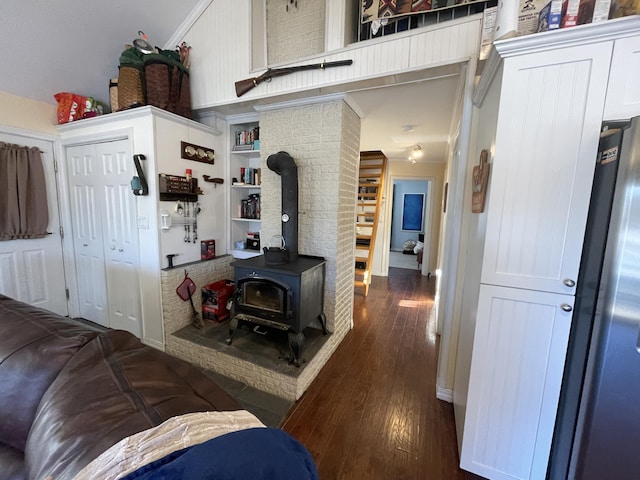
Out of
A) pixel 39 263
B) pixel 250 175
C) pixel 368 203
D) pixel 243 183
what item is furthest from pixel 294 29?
pixel 39 263

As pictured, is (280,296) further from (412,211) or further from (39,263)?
(412,211)

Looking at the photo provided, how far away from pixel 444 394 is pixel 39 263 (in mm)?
4150

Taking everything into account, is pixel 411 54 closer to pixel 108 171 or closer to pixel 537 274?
pixel 537 274

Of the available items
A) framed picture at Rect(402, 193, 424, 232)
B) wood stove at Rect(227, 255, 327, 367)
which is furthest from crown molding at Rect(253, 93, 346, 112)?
framed picture at Rect(402, 193, 424, 232)

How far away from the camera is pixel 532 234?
3.79ft

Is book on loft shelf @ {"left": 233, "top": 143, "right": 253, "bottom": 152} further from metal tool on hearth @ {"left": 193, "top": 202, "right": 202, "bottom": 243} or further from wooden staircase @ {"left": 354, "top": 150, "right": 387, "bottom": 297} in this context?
wooden staircase @ {"left": 354, "top": 150, "right": 387, "bottom": 297}

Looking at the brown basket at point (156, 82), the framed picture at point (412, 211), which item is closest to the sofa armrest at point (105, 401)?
the brown basket at point (156, 82)

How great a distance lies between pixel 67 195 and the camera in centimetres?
285

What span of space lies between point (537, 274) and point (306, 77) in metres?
2.06

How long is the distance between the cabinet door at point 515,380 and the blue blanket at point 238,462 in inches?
45.5

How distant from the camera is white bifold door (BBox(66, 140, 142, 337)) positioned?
97.8 inches

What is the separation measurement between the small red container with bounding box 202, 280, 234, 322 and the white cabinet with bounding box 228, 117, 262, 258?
0.51 m

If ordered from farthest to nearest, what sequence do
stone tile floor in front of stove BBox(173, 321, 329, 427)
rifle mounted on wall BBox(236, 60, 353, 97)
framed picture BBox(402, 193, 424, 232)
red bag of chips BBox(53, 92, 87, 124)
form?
framed picture BBox(402, 193, 424, 232), red bag of chips BBox(53, 92, 87, 124), rifle mounted on wall BBox(236, 60, 353, 97), stone tile floor in front of stove BBox(173, 321, 329, 427)

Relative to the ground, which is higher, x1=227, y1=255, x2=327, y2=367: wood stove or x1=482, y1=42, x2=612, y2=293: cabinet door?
x1=482, y1=42, x2=612, y2=293: cabinet door
